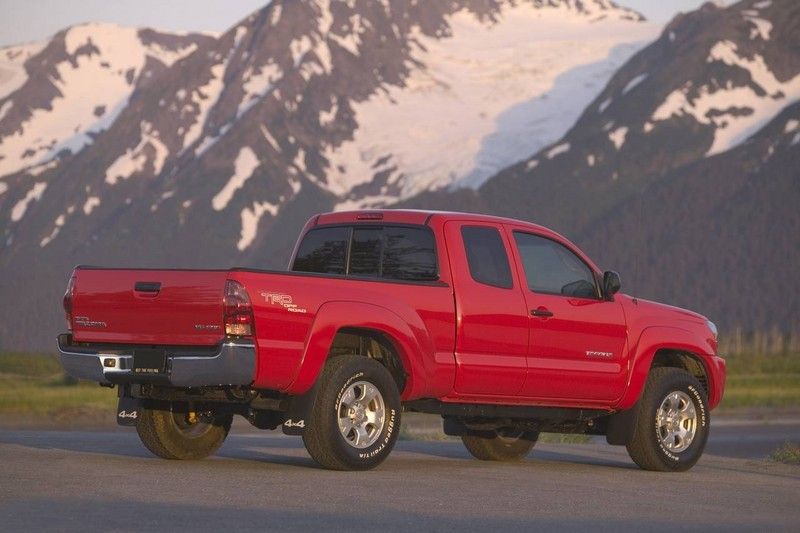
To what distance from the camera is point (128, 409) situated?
51.0ft

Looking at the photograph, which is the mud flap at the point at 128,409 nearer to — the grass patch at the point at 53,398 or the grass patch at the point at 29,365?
the grass patch at the point at 53,398

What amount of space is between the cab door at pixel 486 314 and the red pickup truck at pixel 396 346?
0.04 ft

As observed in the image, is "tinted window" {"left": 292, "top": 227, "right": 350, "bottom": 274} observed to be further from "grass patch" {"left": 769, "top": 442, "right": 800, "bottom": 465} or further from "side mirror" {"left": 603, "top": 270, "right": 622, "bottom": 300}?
"grass patch" {"left": 769, "top": 442, "right": 800, "bottom": 465}

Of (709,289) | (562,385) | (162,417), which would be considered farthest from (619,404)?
(709,289)

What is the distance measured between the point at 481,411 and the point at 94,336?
341cm

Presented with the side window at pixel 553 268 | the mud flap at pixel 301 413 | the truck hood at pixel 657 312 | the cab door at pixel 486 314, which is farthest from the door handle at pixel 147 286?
the truck hood at pixel 657 312

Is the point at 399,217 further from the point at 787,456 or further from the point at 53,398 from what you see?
the point at 53,398

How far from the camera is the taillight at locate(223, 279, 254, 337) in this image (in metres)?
13.8

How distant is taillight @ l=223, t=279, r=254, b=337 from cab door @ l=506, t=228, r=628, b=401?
117 inches

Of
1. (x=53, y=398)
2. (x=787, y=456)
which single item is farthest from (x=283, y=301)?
(x=53, y=398)

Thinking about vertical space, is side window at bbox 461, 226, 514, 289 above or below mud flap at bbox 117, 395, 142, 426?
above

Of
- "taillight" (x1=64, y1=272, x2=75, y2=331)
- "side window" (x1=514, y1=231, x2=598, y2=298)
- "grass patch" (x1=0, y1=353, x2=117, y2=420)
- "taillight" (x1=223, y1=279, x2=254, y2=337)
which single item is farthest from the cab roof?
"grass patch" (x1=0, y1=353, x2=117, y2=420)

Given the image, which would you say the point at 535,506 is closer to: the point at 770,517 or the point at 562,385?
the point at 770,517

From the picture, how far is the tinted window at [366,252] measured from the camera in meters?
15.8
